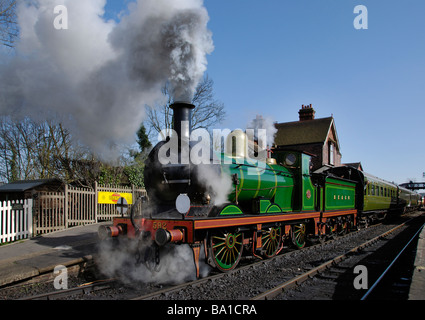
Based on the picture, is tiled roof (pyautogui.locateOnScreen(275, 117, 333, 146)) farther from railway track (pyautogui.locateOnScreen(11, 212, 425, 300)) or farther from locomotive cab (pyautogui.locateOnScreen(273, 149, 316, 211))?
railway track (pyautogui.locateOnScreen(11, 212, 425, 300))

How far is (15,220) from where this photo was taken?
29.8ft

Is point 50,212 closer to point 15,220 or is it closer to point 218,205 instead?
point 15,220

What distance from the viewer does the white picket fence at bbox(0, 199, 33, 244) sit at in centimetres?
868

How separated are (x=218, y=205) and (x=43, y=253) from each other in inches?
167

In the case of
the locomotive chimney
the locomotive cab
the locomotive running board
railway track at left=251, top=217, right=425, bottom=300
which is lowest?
railway track at left=251, top=217, right=425, bottom=300

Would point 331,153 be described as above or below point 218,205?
above

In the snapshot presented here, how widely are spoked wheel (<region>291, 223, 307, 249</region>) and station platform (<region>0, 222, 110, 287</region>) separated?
510 cm

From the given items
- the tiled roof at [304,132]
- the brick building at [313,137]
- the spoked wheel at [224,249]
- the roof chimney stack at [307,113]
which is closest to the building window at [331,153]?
the brick building at [313,137]

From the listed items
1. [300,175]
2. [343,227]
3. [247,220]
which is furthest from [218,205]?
[343,227]

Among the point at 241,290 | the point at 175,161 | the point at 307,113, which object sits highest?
the point at 307,113

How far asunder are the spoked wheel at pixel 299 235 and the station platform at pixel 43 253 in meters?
5.10

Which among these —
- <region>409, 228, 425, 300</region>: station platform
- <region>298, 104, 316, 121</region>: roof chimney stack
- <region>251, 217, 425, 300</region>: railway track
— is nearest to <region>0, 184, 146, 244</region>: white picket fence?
<region>251, 217, 425, 300</region>: railway track

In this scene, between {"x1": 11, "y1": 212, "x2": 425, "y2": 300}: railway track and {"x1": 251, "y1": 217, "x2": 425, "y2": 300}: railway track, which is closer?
{"x1": 11, "y1": 212, "x2": 425, "y2": 300}: railway track
